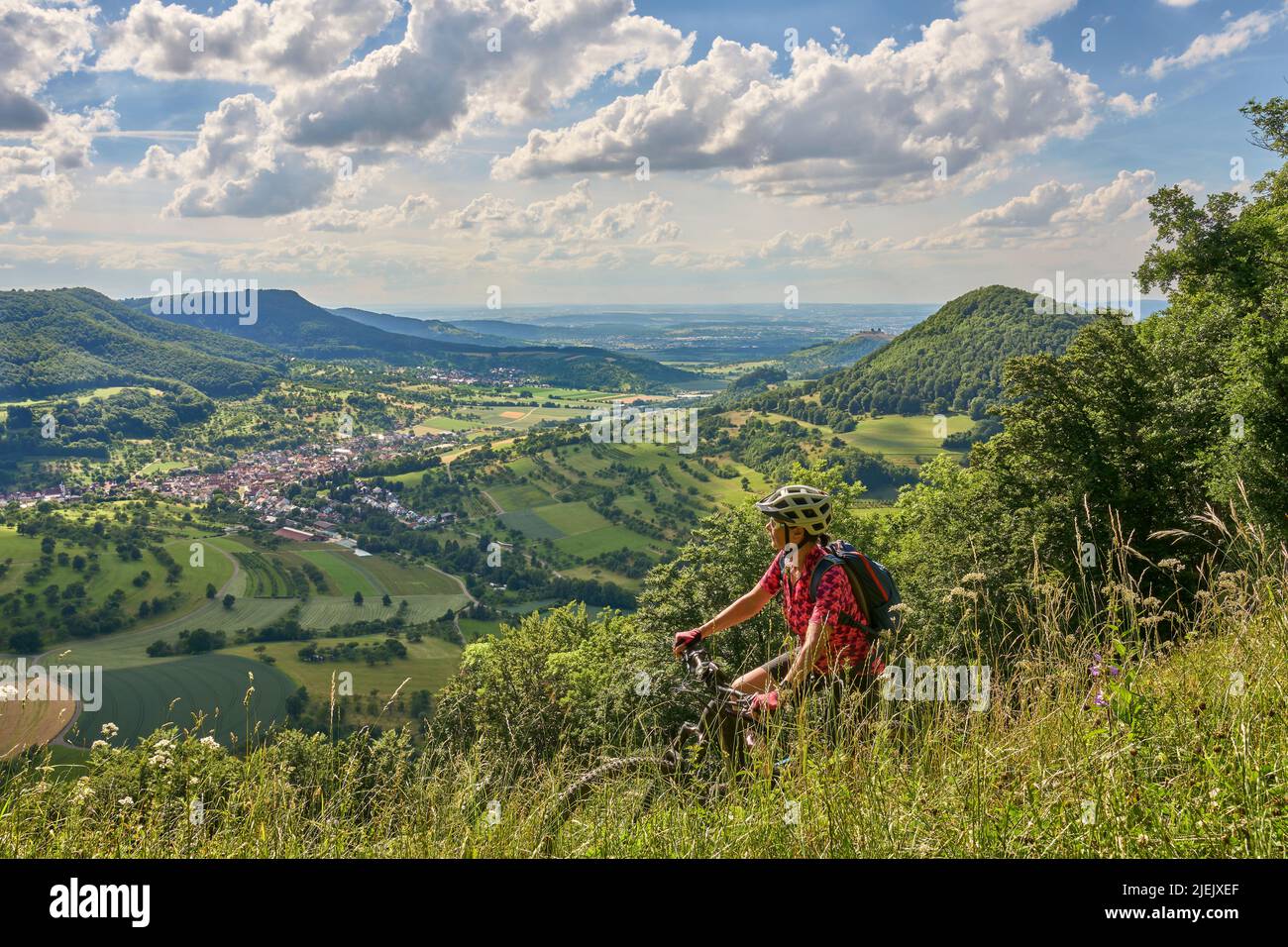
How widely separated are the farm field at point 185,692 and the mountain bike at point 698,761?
54.0 metres

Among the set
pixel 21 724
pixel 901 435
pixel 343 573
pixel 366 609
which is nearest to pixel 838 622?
pixel 21 724

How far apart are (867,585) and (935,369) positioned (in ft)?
534

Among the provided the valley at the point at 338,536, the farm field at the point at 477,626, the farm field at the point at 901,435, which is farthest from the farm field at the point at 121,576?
the farm field at the point at 901,435

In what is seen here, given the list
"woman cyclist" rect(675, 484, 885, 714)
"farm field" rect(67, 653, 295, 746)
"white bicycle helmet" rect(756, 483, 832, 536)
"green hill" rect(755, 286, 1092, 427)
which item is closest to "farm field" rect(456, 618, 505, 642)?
"farm field" rect(67, 653, 295, 746)

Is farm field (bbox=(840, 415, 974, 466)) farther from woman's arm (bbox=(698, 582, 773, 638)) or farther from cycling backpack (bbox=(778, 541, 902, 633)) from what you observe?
cycling backpack (bbox=(778, 541, 902, 633))

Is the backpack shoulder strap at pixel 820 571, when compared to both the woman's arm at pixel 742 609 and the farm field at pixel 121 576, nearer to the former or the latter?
the woman's arm at pixel 742 609

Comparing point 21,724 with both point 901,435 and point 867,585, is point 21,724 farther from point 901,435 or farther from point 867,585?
point 901,435

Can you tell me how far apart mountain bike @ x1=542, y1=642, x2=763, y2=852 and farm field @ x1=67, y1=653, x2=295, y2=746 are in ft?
177

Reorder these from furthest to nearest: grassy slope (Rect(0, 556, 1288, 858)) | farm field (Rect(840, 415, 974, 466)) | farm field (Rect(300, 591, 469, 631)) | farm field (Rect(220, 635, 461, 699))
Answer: farm field (Rect(840, 415, 974, 466))
farm field (Rect(300, 591, 469, 631))
farm field (Rect(220, 635, 461, 699))
grassy slope (Rect(0, 556, 1288, 858))

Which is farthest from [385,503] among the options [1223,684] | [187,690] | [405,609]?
[1223,684]

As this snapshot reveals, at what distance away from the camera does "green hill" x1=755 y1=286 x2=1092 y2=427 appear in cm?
14300

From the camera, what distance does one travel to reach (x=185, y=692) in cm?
6253
